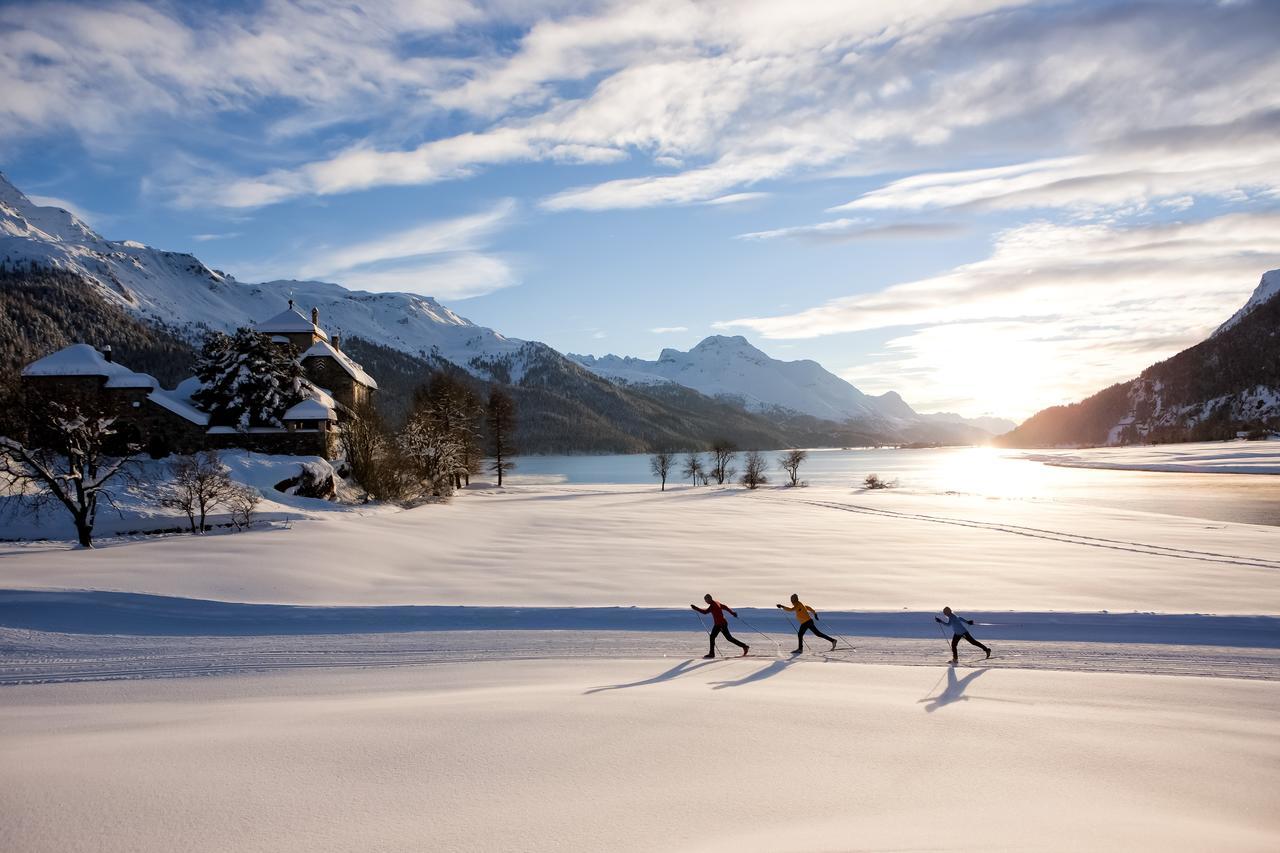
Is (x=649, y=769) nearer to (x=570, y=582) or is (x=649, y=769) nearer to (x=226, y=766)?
(x=226, y=766)

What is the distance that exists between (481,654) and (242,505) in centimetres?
2272

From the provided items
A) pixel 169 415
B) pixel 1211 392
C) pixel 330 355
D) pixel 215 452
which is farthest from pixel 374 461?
pixel 1211 392

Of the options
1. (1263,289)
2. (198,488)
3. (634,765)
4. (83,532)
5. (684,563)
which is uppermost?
(1263,289)

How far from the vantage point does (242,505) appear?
101ft

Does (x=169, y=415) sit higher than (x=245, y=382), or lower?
lower

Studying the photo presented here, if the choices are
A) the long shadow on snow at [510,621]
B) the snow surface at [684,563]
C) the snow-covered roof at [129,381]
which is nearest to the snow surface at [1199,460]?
the snow surface at [684,563]

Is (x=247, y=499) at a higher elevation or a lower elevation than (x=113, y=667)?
higher

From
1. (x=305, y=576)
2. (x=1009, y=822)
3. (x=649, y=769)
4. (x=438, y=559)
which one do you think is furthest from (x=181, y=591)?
(x=1009, y=822)

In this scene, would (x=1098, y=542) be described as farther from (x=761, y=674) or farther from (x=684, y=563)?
(x=761, y=674)

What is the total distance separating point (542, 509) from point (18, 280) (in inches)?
9319

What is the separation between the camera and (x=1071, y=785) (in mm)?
7531

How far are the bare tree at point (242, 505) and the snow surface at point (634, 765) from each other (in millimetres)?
19897

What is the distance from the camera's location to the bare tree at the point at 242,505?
29.8m

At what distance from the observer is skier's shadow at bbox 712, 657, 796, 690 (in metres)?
11.7
